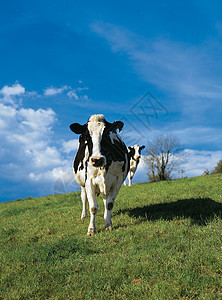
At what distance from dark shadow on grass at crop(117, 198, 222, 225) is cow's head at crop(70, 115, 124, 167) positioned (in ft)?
8.91

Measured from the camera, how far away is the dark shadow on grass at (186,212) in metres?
8.24

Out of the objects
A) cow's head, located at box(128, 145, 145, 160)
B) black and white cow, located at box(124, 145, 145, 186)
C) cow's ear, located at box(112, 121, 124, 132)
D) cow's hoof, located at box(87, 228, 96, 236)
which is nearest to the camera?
cow's hoof, located at box(87, 228, 96, 236)

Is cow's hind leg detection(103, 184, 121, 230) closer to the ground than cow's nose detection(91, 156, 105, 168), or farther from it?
closer to the ground

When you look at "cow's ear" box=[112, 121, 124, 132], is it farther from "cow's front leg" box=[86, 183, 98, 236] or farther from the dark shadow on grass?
the dark shadow on grass

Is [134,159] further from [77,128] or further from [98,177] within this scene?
[98,177]

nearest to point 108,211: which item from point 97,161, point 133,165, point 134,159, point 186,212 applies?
point 97,161

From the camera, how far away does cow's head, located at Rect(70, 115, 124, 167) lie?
685 cm

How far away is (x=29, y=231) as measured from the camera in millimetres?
9102

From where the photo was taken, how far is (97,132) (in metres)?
7.42

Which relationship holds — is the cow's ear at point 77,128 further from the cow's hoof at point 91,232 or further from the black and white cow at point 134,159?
the black and white cow at point 134,159

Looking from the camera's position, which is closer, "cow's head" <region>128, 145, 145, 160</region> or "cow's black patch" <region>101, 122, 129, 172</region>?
"cow's black patch" <region>101, 122, 129, 172</region>

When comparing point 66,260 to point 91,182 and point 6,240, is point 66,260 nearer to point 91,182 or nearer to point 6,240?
point 91,182

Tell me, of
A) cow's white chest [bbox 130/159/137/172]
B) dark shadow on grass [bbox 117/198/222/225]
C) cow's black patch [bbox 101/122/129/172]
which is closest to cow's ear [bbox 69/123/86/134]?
cow's black patch [bbox 101/122/129/172]

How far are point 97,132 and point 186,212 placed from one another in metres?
4.27
